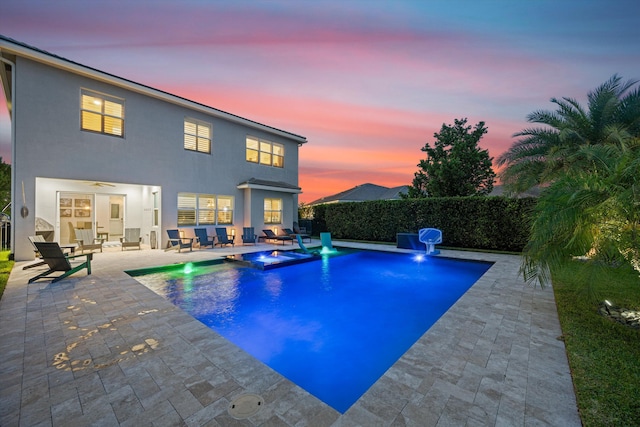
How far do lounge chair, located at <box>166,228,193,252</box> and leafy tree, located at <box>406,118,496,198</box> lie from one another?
20600mm

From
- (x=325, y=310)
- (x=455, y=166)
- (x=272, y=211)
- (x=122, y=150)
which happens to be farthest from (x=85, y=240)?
(x=455, y=166)

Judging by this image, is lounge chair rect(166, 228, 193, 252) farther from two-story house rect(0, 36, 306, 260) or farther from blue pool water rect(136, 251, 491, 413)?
blue pool water rect(136, 251, 491, 413)

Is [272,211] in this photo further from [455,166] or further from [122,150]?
[455,166]

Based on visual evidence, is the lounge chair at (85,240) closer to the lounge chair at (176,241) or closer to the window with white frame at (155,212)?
the window with white frame at (155,212)

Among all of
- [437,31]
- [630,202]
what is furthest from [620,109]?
[630,202]

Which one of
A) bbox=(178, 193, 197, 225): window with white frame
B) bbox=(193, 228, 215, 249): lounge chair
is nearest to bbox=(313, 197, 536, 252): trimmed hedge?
bbox=(193, 228, 215, 249): lounge chair

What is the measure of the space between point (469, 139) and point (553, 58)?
1364 centimetres

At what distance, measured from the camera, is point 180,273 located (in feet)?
32.2

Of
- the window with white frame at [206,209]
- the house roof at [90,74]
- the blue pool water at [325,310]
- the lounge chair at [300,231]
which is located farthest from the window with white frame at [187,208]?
the lounge chair at [300,231]

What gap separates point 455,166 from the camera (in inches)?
935

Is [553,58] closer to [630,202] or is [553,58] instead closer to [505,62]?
[505,62]

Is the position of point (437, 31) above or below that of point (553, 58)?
above

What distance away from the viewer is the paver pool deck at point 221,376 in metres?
2.53

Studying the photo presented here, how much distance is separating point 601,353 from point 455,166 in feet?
73.4
